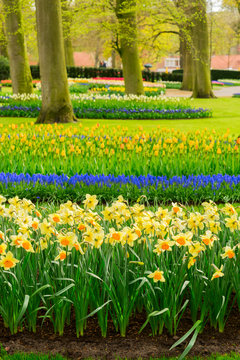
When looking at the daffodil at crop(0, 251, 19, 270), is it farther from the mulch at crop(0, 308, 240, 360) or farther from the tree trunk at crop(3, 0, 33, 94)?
the tree trunk at crop(3, 0, 33, 94)

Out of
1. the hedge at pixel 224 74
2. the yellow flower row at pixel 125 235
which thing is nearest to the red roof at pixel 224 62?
the hedge at pixel 224 74

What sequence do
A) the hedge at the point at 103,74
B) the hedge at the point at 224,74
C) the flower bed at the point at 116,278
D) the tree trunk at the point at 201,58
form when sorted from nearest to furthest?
the flower bed at the point at 116,278 < the tree trunk at the point at 201,58 < the hedge at the point at 103,74 < the hedge at the point at 224,74

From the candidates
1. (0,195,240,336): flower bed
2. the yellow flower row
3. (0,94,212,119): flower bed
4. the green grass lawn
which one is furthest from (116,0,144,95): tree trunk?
(0,195,240,336): flower bed

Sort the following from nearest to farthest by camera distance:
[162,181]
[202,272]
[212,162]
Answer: [202,272]
[162,181]
[212,162]

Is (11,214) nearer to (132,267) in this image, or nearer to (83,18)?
(132,267)

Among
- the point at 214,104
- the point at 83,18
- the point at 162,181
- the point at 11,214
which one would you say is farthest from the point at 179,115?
the point at 11,214

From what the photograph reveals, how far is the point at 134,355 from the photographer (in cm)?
255

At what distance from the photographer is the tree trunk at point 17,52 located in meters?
16.9

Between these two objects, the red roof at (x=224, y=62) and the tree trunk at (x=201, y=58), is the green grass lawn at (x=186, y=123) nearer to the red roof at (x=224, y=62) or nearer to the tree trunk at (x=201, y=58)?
the tree trunk at (x=201, y=58)

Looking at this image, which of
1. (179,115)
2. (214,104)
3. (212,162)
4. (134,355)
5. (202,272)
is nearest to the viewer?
(134,355)

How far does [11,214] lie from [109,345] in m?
1.10

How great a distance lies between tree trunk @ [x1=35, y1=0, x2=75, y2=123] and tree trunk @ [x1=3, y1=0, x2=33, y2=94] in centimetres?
526

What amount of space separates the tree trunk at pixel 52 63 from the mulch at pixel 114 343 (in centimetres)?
956

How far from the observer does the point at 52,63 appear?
38.9 ft
